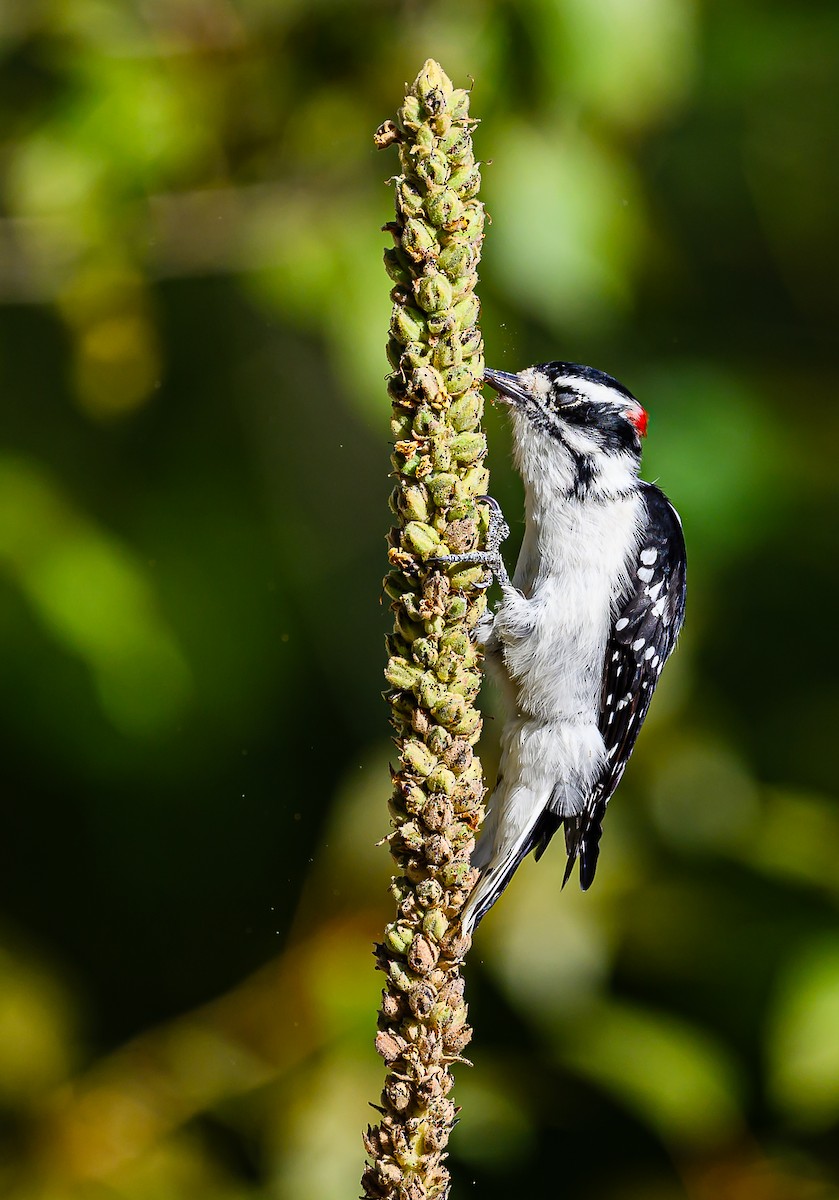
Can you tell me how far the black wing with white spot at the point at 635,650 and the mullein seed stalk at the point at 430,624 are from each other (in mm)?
1082

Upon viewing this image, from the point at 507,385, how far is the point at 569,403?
106mm

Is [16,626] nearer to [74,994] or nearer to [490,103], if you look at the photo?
[74,994]

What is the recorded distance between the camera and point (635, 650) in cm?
208

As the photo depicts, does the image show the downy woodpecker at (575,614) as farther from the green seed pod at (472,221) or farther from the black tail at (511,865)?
the green seed pod at (472,221)

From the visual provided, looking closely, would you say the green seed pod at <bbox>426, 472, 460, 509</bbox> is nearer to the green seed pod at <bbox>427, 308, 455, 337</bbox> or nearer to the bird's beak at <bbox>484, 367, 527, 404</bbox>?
the green seed pod at <bbox>427, 308, 455, 337</bbox>

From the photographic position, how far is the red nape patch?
2023 mm

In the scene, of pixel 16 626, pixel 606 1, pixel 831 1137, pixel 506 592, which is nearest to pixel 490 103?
pixel 606 1

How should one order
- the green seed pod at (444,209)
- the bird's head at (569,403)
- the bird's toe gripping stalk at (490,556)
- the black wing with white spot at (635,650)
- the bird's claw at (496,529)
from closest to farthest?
1. the green seed pod at (444,209)
2. the bird's toe gripping stalk at (490,556)
3. the bird's claw at (496,529)
4. the bird's head at (569,403)
5. the black wing with white spot at (635,650)

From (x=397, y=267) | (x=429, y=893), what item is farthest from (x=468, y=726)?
(x=397, y=267)

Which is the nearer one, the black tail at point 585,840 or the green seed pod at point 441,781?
the green seed pod at point 441,781

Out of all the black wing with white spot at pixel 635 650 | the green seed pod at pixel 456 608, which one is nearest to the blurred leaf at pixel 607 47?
the black wing with white spot at pixel 635 650

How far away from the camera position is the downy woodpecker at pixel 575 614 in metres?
1.95

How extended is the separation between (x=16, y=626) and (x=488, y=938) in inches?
42.7

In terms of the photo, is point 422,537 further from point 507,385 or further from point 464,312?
point 507,385
